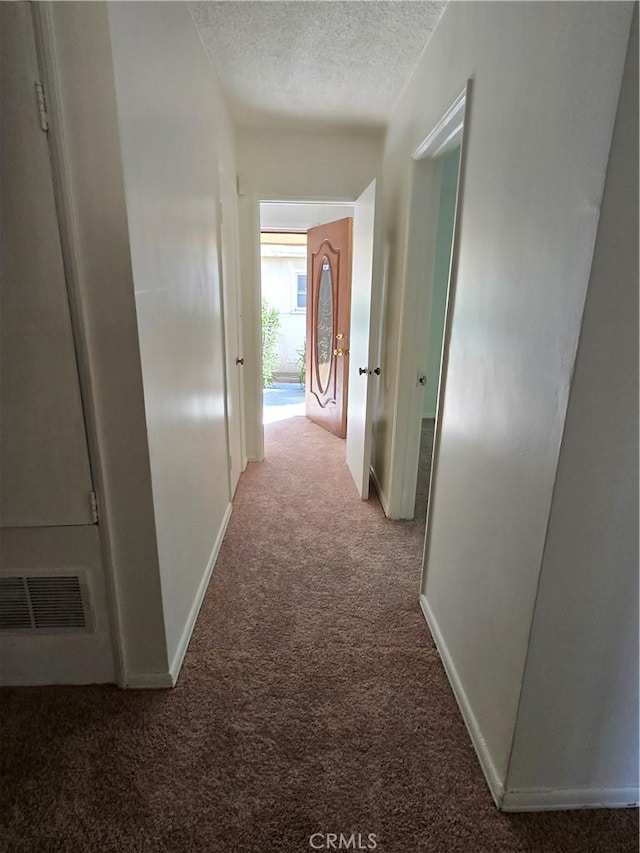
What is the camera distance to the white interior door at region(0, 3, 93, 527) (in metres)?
1.07

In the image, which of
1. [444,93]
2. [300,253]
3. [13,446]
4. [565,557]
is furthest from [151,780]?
[300,253]

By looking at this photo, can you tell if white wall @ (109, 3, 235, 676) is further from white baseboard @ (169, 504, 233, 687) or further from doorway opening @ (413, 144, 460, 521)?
doorway opening @ (413, 144, 460, 521)

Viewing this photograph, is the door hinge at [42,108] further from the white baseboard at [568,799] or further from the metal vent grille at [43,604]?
the white baseboard at [568,799]

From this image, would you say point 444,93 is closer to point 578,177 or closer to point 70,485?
point 578,177

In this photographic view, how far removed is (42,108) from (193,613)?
1.74m

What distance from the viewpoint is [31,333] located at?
3.98ft

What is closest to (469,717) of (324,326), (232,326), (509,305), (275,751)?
(275,751)

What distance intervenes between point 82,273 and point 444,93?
155 centimetres

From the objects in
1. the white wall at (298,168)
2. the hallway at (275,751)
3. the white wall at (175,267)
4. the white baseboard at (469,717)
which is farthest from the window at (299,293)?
the white baseboard at (469,717)

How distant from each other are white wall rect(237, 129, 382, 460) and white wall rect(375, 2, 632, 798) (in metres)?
1.43

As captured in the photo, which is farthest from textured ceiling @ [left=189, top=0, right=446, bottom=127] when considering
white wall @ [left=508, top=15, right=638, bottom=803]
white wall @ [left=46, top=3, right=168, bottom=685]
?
white wall @ [left=508, top=15, right=638, bottom=803]

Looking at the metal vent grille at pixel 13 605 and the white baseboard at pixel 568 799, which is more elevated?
the metal vent grille at pixel 13 605

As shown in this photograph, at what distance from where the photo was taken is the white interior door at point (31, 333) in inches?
42.3

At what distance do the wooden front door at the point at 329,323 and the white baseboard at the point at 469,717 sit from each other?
8.59ft
